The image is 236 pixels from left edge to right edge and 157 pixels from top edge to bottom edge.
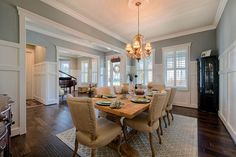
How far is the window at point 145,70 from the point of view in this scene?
19.4ft

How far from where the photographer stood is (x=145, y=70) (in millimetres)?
6055

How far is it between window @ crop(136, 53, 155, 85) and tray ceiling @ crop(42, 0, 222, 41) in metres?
1.54

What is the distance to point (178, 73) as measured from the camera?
5094 millimetres

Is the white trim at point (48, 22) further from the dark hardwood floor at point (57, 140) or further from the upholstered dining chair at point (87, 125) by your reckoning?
the dark hardwood floor at point (57, 140)

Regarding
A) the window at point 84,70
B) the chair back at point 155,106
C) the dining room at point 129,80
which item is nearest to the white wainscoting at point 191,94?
the dining room at point 129,80

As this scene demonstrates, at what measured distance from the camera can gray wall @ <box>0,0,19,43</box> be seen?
90.6 inches

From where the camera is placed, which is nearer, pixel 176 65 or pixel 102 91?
pixel 102 91

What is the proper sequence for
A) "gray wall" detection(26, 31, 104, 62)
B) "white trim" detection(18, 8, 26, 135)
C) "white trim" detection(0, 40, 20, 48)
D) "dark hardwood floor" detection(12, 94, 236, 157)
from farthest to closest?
"gray wall" detection(26, 31, 104, 62) < "white trim" detection(18, 8, 26, 135) < "white trim" detection(0, 40, 20, 48) < "dark hardwood floor" detection(12, 94, 236, 157)

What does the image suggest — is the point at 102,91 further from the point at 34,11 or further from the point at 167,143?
the point at 34,11

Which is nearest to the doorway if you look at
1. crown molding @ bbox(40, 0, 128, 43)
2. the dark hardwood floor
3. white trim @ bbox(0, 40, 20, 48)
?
the dark hardwood floor

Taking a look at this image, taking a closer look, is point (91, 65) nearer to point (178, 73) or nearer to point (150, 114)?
point (178, 73)

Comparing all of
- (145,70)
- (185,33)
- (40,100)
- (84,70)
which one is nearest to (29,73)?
(40,100)

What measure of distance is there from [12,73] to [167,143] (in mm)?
3223

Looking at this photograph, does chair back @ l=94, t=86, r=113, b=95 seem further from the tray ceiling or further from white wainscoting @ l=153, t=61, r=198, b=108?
white wainscoting @ l=153, t=61, r=198, b=108
